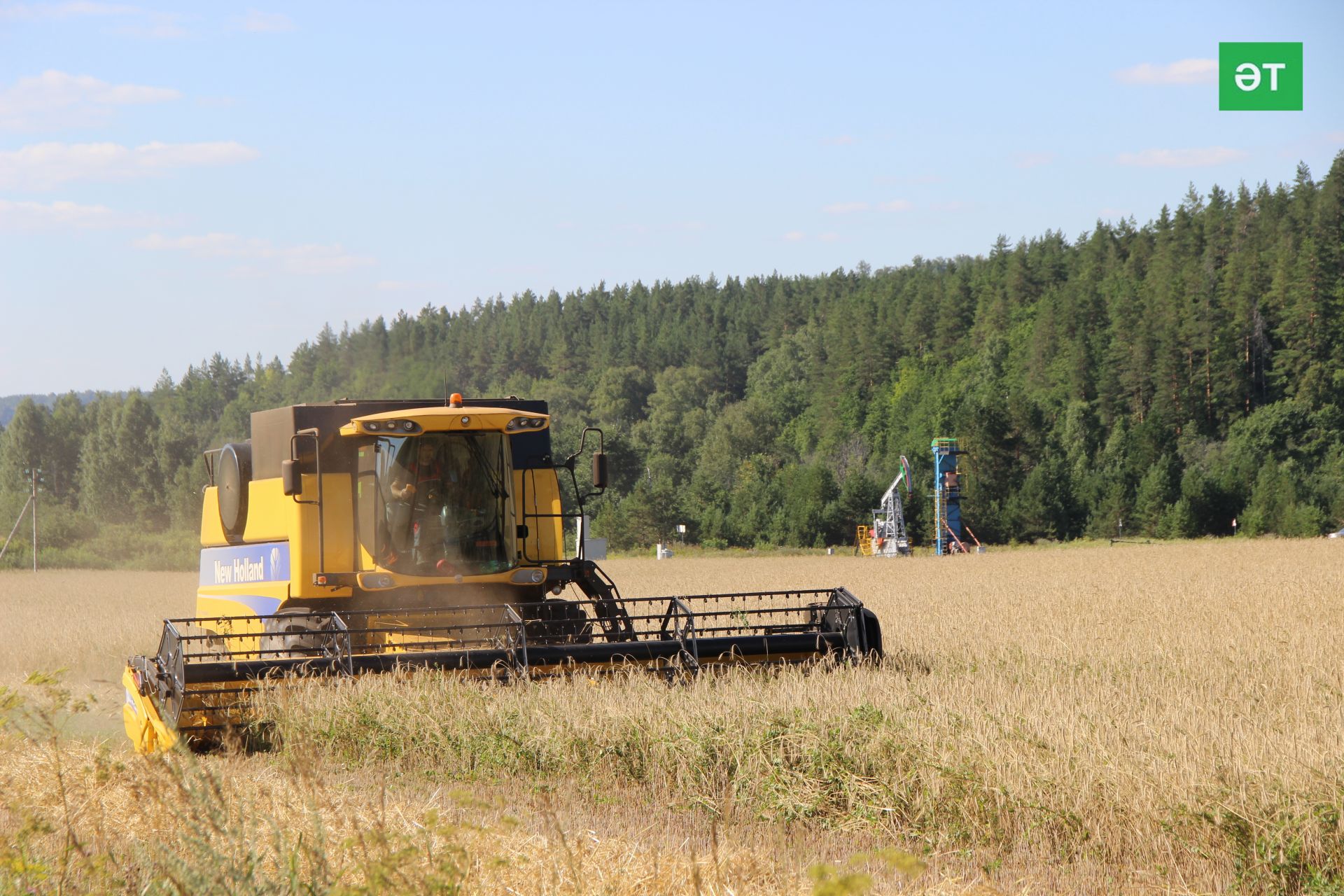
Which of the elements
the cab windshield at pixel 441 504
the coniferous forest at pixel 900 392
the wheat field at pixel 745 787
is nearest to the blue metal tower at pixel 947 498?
the coniferous forest at pixel 900 392

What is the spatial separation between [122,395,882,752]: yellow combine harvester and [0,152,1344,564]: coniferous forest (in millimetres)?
Result: 29787

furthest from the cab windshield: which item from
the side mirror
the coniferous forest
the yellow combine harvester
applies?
the coniferous forest

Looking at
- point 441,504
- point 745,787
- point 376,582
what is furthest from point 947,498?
point 745,787

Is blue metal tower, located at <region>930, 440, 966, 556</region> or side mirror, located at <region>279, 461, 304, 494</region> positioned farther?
blue metal tower, located at <region>930, 440, 966, 556</region>

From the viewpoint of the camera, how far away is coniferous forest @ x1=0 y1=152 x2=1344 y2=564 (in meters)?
61.4

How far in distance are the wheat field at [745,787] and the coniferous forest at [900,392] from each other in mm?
33255

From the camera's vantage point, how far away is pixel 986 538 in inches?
2461

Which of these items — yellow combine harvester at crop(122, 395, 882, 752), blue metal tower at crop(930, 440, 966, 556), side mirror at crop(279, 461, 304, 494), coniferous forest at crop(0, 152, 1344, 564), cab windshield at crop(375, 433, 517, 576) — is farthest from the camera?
coniferous forest at crop(0, 152, 1344, 564)

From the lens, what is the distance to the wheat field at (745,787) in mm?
4188

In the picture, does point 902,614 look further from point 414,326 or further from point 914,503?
point 914,503

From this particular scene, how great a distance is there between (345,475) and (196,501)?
165 feet

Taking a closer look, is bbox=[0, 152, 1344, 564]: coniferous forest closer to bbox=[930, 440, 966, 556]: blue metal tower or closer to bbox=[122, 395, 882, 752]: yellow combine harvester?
bbox=[930, 440, 966, 556]: blue metal tower

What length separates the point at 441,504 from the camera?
10.3 m

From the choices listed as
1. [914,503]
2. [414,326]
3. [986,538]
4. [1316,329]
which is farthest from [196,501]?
[1316,329]
